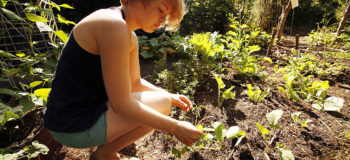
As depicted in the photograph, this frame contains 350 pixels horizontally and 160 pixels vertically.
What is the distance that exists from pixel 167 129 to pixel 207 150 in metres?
0.56

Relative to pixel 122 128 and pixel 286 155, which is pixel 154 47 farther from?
pixel 286 155

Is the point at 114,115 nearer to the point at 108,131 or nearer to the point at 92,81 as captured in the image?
the point at 108,131

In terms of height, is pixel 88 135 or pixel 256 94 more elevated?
pixel 88 135

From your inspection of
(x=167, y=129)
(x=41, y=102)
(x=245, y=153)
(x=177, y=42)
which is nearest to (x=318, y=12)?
(x=177, y=42)

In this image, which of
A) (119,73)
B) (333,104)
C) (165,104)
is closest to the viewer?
(119,73)

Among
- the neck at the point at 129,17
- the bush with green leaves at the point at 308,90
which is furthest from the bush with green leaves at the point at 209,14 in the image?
the neck at the point at 129,17

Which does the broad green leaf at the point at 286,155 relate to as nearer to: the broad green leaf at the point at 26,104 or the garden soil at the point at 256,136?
the garden soil at the point at 256,136

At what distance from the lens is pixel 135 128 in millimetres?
1036

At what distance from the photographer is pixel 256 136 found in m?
1.33

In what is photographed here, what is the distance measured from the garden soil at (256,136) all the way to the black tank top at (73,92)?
0.52 meters

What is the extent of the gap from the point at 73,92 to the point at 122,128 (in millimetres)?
302

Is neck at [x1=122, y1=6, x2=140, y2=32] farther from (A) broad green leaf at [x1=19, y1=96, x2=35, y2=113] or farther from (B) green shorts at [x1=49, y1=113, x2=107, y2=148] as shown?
(A) broad green leaf at [x1=19, y1=96, x2=35, y2=113]

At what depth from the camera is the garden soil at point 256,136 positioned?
1225mm

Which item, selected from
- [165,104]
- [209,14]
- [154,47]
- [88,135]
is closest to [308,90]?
[165,104]
